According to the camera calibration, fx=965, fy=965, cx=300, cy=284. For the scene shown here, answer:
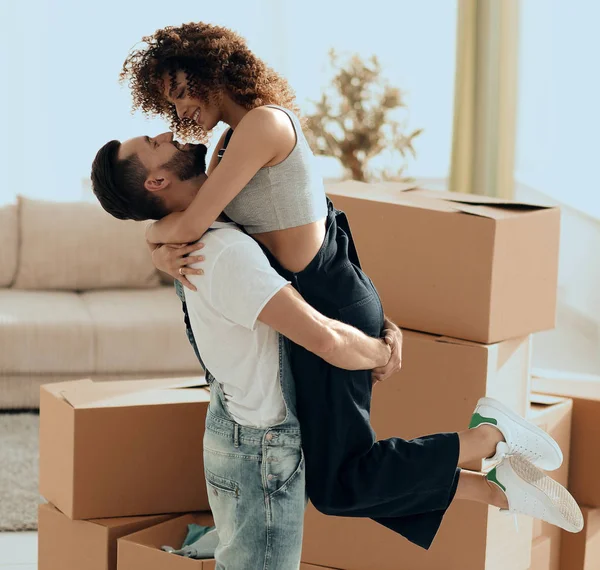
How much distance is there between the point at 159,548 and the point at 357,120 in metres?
3.08

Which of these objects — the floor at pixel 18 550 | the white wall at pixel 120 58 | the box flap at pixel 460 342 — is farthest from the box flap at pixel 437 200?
the white wall at pixel 120 58

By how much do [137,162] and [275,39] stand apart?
4.06 metres

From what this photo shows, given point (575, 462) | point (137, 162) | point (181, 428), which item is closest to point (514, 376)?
point (575, 462)

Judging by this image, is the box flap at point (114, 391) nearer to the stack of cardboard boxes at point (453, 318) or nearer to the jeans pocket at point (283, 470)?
the stack of cardboard boxes at point (453, 318)

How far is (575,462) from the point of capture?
240 centimetres

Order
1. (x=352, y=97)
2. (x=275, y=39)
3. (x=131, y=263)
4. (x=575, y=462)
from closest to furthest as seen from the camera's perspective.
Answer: (x=575, y=462) → (x=131, y=263) → (x=352, y=97) → (x=275, y=39)

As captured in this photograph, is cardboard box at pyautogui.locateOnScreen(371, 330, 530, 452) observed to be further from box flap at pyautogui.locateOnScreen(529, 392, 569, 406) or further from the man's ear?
the man's ear

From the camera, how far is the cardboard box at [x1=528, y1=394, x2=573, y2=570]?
2291mm

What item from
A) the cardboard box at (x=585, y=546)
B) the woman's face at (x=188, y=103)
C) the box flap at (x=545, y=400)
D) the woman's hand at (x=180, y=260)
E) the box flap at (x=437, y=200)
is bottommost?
the cardboard box at (x=585, y=546)

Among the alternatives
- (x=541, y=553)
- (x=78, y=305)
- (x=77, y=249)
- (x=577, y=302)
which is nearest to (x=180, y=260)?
(x=541, y=553)

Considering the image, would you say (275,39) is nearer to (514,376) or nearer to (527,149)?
(527,149)

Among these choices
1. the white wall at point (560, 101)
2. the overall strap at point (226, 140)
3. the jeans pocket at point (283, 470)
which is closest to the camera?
the jeans pocket at point (283, 470)

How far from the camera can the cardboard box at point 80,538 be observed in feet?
6.94

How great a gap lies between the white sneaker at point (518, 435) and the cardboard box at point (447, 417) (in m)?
0.14
